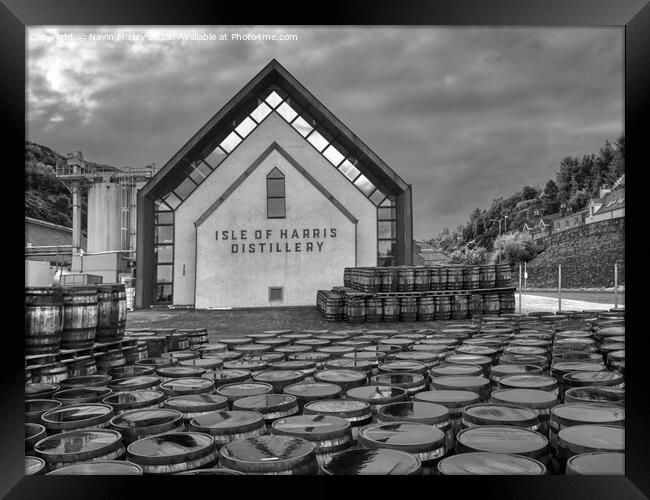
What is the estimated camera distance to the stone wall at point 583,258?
3659cm

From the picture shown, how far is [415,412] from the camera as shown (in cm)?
359

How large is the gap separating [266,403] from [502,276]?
1208cm

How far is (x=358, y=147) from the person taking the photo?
22.0m

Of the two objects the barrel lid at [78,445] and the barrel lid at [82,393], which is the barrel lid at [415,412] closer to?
the barrel lid at [78,445]

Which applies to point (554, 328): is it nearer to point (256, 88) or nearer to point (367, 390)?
point (367, 390)

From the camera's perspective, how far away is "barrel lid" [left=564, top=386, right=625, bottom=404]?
12.9 feet

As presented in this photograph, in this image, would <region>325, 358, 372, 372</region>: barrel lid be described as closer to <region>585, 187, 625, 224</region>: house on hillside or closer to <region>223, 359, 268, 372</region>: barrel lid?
<region>223, 359, 268, 372</region>: barrel lid

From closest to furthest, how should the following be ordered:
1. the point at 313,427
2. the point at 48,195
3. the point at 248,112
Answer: the point at 313,427, the point at 248,112, the point at 48,195

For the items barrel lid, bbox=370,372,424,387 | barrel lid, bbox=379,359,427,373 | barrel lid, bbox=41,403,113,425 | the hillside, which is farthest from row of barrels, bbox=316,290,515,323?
the hillside

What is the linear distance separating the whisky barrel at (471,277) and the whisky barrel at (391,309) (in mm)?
2177

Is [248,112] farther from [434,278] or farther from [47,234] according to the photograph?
[47,234]

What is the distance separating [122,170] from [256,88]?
13.1 m

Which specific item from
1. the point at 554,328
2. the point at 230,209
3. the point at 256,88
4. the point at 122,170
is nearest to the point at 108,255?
the point at 122,170

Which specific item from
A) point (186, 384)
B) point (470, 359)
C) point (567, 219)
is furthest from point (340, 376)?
point (567, 219)
